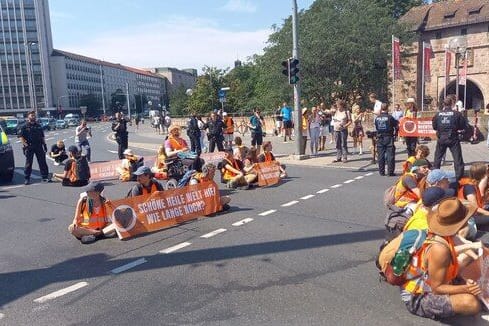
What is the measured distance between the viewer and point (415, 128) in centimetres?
1370

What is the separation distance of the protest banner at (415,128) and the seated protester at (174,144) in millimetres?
6450

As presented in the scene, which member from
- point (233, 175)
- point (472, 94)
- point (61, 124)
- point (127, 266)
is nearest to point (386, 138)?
point (233, 175)

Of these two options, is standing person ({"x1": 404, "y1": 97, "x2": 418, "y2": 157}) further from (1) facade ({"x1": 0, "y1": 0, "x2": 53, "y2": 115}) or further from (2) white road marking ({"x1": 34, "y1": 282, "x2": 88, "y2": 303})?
(1) facade ({"x1": 0, "y1": 0, "x2": 53, "y2": 115})

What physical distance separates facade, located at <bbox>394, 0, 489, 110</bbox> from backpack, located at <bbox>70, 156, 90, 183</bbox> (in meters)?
38.3

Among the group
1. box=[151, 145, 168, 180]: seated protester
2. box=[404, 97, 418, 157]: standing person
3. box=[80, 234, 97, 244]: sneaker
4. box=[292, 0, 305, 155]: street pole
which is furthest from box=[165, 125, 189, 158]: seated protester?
box=[404, 97, 418, 157]: standing person

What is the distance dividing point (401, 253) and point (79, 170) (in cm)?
996

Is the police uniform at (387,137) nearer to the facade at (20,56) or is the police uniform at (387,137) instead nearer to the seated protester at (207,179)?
the seated protester at (207,179)

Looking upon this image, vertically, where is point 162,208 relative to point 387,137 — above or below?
below

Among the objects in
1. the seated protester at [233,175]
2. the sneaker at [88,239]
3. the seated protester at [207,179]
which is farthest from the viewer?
the seated protester at [233,175]

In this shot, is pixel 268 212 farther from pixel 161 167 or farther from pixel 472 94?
pixel 472 94

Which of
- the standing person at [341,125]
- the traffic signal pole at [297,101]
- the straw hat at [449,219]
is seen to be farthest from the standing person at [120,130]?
the straw hat at [449,219]

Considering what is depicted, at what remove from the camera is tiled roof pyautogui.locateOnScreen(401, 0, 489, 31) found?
45.4 metres

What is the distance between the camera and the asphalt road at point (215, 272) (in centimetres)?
427

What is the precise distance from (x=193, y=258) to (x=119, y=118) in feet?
40.3
